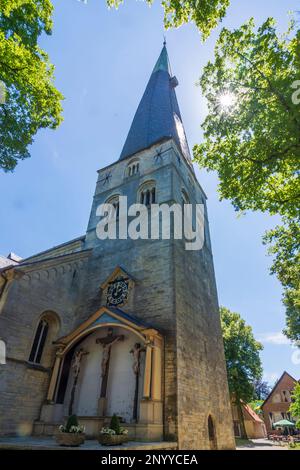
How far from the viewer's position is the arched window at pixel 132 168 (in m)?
19.3

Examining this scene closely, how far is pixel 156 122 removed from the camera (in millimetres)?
23672

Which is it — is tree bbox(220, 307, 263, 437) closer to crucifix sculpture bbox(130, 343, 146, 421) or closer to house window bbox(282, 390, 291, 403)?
house window bbox(282, 390, 291, 403)

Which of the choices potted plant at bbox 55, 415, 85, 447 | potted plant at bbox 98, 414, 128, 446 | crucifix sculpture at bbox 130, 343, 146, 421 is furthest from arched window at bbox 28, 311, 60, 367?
potted plant at bbox 98, 414, 128, 446

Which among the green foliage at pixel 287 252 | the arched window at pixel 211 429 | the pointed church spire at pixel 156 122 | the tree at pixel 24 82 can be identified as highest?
the pointed church spire at pixel 156 122

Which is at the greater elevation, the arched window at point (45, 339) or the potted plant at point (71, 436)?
the arched window at point (45, 339)

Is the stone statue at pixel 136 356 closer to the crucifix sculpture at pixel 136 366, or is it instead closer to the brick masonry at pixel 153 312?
the crucifix sculpture at pixel 136 366

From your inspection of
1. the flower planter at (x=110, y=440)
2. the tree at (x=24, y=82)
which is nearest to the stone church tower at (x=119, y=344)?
the flower planter at (x=110, y=440)

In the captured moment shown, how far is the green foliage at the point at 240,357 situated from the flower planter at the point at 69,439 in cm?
2382

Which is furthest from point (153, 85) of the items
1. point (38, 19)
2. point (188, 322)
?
point (188, 322)

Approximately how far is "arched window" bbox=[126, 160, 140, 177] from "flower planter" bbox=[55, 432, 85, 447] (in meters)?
15.4

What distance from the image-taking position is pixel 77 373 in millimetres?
11156

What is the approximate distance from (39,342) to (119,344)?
3.48 meters

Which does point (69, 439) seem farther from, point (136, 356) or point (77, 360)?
point (77, 360)

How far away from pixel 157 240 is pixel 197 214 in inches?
262
